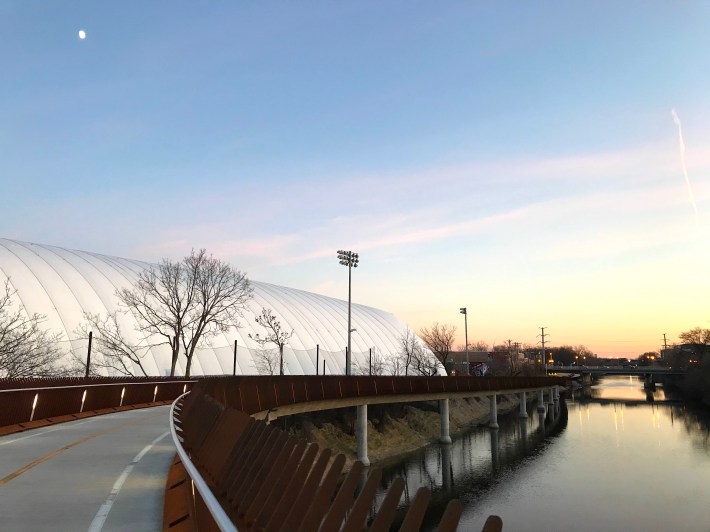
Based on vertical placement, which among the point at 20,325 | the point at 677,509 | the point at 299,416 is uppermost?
the point at 20,325

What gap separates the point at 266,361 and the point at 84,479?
5320cm

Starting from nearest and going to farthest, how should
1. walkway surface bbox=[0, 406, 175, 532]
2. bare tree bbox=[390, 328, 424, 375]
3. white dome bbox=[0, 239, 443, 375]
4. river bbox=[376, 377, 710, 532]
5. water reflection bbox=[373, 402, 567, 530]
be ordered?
1. walkway surface bbox=[0, 406, 175, 532]
2. river bbox=[376, 377, 710, 532]
3. water reflection bbox=[373, 402, 567, 530]
4. white dome bbox=[0, 239, 443, 375]
5. bare tree bbox=[390, 328, 424, 375]

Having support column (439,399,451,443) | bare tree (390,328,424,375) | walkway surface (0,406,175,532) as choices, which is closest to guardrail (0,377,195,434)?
walkway surface (0,406,175,532)

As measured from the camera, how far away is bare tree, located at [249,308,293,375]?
214 ft

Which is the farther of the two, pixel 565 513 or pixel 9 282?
pixel 9 282

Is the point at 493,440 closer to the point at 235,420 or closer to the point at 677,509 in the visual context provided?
the point at 677,509

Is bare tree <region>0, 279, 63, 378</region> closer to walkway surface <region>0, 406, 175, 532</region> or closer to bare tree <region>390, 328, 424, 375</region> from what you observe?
walkway surface <region>0, 406, 175, 532</region>

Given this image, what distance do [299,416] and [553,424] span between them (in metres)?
46.2

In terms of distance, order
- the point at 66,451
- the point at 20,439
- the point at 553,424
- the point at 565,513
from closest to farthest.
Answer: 1. the point at 66,451
2. the point at 20,439
3. the point at 565,513
4. the point at 553,424

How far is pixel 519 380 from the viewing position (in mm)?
78250

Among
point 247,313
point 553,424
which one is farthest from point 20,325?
point 553,424

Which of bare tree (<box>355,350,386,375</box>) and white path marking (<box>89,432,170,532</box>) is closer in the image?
white path marking (<box>89,432,170,532</box>)

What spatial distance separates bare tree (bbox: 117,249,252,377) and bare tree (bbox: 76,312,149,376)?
2799 millimetres

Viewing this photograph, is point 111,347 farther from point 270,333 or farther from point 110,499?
point 110,499
